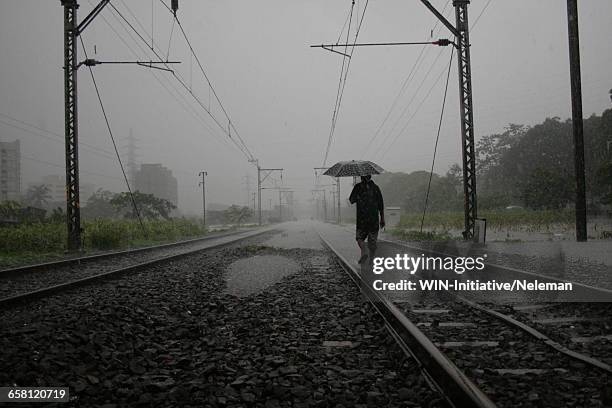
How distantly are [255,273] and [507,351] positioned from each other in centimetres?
608

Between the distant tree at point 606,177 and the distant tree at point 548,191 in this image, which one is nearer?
the distant tree at point 606,177

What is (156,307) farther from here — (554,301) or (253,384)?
(554,301)

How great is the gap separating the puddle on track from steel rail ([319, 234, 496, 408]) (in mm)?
3088

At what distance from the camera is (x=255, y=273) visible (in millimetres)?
8875

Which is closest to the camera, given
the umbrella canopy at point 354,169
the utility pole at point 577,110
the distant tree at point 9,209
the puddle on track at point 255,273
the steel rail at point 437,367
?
the steel rail at point 437,367

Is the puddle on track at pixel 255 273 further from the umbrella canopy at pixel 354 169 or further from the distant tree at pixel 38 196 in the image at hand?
the distant tree at pixel 38 196

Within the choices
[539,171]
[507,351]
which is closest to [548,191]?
[539,171]

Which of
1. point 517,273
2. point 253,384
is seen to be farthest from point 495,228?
point 253,384

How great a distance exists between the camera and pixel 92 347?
3.49m

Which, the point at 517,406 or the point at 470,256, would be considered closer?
the point at 517,406

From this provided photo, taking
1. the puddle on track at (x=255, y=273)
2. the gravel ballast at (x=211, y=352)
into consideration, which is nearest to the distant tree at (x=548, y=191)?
the puddle on track at (x=255, y=273)

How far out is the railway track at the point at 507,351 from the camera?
2520mm

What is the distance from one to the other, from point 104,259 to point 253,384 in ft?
36.8

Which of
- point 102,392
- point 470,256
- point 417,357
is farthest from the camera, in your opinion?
Result: point 470,256
